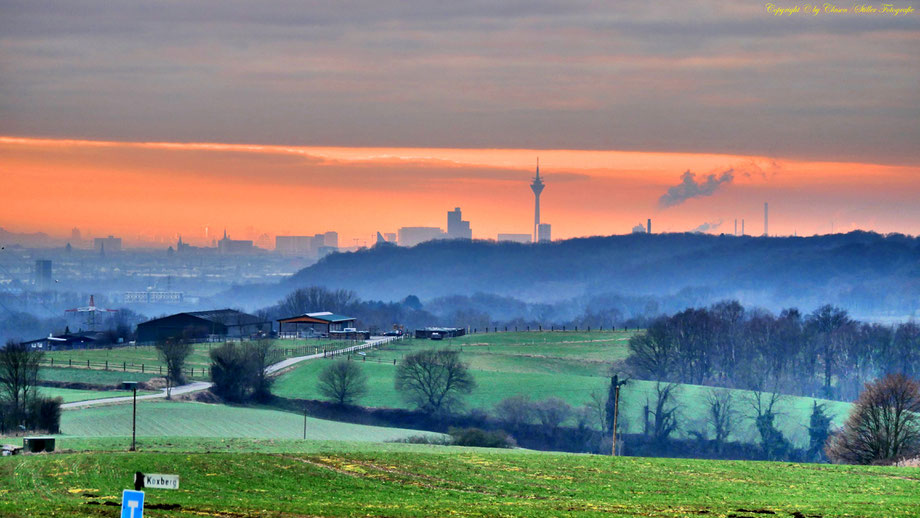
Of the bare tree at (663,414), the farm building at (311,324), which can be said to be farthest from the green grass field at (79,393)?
the farm building at (311,324)

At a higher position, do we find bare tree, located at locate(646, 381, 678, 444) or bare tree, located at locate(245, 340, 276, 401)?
bare tree, located at locate(245, 340, 276, 401)

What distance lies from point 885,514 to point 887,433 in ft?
126

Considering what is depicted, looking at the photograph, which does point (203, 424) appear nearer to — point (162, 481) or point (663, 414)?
point (663, 414)

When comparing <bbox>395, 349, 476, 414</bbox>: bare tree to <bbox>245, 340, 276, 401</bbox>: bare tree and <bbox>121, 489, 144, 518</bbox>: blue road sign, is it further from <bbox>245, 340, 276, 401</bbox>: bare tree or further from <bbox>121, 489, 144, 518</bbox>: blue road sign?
<bbox>121, 489, 144, 518</bbox>: blue road sign

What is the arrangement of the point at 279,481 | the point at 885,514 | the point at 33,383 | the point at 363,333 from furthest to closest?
the point at 363,333 → the point at 33,383 → the point at 279,481 → the point at 885,514

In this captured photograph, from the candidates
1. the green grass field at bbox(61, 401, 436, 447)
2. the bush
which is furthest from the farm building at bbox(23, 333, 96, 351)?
the bush

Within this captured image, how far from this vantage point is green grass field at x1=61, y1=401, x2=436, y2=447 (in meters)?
73.8

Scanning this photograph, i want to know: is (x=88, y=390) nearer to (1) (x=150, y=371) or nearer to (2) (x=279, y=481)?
Result: (1) (x=150, y=371)

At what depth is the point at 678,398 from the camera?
112875 millimetres

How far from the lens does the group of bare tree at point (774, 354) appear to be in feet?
449

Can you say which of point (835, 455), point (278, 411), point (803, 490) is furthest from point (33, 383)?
point (803, 490)

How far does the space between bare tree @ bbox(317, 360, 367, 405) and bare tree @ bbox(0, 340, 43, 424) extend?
26.0 m

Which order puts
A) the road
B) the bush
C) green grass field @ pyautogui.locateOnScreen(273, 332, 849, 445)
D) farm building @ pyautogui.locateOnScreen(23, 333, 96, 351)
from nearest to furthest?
the bush, the road, green grass field @ pyautogui.locateOnScreen(273, 332, 849, 445), farm building @ pyautogui.locateOnScreen(23, 333, 96, 351)

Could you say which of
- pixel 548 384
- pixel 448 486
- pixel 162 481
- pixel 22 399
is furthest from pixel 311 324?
pixel 162 481
